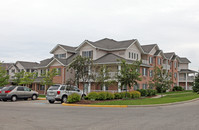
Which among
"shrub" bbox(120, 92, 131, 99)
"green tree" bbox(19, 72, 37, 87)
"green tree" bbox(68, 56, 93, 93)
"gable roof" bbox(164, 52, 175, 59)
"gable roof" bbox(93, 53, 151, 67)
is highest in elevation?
"gable roof" bbox(164, 52, 175, 59)

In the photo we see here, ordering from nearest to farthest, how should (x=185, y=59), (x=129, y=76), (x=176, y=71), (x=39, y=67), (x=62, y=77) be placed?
(x=129, y=76), (x=62, y=77), (x=39, y=67), (x=176, y=71), (x=185, y=59)

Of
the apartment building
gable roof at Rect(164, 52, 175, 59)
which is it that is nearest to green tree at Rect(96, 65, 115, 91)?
the apartment building

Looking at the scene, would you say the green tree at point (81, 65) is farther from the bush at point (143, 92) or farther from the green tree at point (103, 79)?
the bush at point (143, 92)

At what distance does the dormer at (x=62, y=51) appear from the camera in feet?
151

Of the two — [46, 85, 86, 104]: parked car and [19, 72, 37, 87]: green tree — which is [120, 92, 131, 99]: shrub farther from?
[19, 72, 37, 87]: green tree

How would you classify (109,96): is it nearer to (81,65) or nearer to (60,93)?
(81,65)

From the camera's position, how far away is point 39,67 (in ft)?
150

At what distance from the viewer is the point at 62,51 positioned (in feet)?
153

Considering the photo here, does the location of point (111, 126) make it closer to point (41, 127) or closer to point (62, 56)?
point (41, 127)

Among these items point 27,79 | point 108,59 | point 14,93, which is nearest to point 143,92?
point 108,59

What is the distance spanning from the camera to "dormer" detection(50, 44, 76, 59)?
4588 cm

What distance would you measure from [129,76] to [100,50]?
1460 centimetres

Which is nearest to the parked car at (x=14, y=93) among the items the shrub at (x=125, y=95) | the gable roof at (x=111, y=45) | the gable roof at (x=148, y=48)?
the shrub at (x=125, y=95)

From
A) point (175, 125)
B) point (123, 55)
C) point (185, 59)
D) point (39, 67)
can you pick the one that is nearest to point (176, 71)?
point (185, 59)
